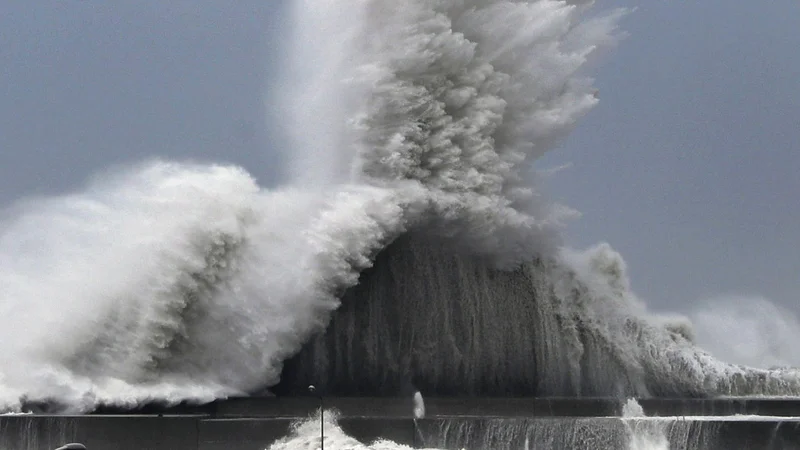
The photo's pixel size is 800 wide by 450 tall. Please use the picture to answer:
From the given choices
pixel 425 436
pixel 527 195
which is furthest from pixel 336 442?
pixel 527 195

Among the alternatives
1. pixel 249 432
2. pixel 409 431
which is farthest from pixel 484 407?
pixel 249 432

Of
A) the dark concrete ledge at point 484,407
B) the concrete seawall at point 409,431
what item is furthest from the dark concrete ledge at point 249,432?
the dark concrete ledge at point 484,407

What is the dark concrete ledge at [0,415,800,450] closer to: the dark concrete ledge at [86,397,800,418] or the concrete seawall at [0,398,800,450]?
the concrete seawall at [0,398,800,450]

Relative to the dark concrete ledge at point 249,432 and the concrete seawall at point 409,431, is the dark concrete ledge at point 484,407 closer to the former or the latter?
the concrete seawall at point 409,431

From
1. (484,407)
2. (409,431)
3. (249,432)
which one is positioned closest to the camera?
(249,432)

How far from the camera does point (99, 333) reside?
2059cm

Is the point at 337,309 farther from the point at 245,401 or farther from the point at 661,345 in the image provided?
the point at 661,345

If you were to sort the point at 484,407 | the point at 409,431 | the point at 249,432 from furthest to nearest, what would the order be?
1. the point at 484,407
2. the point at 409,431
3. the point at 249,432

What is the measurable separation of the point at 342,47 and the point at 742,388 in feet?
33.1

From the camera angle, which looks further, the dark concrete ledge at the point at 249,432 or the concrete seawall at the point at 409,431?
the dark concrete ledge at the point at 249,432

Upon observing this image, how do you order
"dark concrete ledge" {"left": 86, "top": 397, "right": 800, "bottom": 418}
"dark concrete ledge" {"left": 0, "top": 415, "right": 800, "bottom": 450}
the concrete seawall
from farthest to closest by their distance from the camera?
"dark concrete ledge" {"left": 86, "top": 397, "right": 800, "bottom": 418} < "dark concrete ledge" {"left": 0, "top": 415, "right": 800, "bottom": 450} < the concrete seawall

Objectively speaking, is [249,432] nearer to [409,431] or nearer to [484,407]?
[409,431]

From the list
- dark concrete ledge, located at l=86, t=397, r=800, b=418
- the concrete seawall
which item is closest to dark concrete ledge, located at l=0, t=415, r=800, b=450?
the concrete seawall

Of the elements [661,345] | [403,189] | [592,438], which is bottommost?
[592,438]
